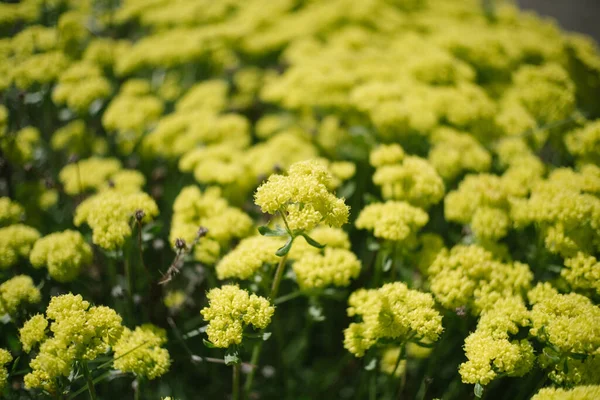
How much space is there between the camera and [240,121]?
4133 millimetres

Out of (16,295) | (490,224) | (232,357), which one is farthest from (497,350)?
(16,295)

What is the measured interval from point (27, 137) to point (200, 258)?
2.18 metres

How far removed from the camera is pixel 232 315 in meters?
2.07

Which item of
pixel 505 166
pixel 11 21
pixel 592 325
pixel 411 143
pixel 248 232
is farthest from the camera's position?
pixel 11 21

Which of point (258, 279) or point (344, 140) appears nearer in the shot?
point (258, 279)

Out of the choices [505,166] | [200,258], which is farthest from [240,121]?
[505,166]

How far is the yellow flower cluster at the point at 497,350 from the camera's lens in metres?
2.01

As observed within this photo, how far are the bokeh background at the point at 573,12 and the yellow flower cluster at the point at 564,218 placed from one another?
328 inches

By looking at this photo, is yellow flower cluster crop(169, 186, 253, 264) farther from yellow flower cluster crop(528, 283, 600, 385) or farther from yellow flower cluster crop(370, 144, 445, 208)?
yellow flower cluster crop(528, 283, 600, 385)

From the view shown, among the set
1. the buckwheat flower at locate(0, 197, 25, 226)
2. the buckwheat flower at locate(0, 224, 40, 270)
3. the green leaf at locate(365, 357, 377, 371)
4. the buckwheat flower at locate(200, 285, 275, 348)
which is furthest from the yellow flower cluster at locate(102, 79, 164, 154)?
the green leaf at locate(365, 357, 377, 371)

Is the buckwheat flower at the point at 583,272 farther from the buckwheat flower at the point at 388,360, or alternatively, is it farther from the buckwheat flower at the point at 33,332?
the buckwheat flower at the point at 33,332

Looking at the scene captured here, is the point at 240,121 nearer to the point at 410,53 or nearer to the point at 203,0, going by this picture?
the point at 410,53

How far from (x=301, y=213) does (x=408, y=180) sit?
124cm

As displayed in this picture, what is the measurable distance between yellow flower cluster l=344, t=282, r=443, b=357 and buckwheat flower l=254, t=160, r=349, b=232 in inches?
20.5
